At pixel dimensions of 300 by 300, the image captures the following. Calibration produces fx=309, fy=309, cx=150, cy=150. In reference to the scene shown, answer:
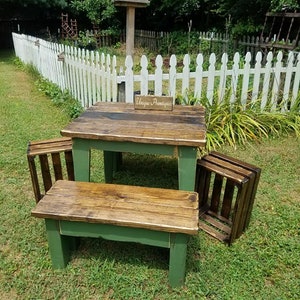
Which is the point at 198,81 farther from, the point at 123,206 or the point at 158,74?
the point at 123,206

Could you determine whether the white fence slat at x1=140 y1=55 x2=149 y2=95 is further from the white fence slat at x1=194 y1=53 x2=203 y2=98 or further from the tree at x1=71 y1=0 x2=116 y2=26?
the tree at x1=71 y1=0 x2=116 y2=26

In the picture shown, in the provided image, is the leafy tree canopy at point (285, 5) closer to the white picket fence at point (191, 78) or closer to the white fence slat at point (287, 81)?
the white picket fence at point (191, 78)

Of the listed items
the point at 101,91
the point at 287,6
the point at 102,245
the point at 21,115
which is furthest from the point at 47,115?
the point at 287,6

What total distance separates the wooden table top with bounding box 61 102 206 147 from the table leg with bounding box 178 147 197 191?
3.2 inches

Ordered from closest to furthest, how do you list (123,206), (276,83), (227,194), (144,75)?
1. (123,206)
2. (227,194)
3. (144,75)
4. (276,83)

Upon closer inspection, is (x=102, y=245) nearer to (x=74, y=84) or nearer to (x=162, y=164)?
(x=162, y=164)

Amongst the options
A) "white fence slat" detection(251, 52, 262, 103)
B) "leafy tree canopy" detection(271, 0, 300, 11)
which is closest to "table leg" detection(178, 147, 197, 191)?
"white fence slat" detection(251, 52, 262, 103)

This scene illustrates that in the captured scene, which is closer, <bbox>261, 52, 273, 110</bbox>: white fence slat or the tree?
<bbox>261, 52, 273, 110</bbox>: white fence slat

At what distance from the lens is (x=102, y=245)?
2.38 metres

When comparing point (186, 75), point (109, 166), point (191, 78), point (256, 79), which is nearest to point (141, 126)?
point (109, 166)

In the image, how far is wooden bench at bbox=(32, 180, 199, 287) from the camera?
5.98 ft

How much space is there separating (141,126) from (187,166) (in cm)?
49

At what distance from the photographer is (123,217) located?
72.6 inches

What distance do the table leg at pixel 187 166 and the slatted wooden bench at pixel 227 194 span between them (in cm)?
29
